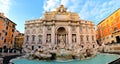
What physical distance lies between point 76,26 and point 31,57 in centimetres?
2498

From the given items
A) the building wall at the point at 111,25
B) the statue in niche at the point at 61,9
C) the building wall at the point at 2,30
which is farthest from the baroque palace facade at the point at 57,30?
the building wall at the point at 2,30

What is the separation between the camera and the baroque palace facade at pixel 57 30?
1591 inches

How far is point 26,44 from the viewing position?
139 feet

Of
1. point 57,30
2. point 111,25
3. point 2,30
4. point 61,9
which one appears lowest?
point 2,30

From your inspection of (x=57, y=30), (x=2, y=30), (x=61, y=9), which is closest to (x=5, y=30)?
(x=2, y=30)

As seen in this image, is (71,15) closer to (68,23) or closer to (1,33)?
(68,23)

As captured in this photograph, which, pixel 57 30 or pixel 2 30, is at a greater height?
pixel 57 30

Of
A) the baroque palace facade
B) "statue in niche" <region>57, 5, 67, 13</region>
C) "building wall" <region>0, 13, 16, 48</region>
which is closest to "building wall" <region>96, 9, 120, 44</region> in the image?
the baroque palace facade

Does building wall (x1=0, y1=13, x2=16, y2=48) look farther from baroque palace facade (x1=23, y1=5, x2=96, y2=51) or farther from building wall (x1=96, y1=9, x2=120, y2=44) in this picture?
building wall (x1=96, y1=9, x2=120, y2=44)

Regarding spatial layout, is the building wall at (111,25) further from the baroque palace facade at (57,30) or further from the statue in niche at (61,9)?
the statue in niche at (61,9)

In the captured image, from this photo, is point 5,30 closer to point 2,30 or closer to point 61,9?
point 2,30

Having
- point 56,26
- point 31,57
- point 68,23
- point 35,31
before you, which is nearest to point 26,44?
point 35,31

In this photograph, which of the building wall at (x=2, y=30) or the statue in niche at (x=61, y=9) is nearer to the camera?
the building wall at (x=2, y=30)

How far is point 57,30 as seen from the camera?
41469 millimetres
